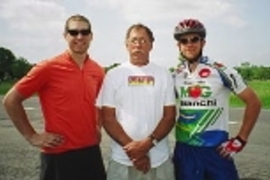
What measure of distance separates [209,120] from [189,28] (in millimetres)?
895

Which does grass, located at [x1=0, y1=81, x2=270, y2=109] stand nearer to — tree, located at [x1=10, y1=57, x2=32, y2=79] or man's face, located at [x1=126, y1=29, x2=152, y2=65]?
man's face, located at [x1=126, y1=29, x2=152, y2=65]

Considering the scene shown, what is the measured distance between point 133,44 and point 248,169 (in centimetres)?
526

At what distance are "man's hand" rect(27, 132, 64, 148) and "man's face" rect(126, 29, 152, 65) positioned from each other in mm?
982

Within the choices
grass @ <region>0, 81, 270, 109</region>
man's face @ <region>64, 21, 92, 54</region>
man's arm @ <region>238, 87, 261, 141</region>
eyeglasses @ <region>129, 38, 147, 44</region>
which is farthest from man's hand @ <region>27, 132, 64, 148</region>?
grass @ <region>0, 81, 270, 109</region>

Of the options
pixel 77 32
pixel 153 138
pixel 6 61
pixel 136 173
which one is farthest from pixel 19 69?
pixel 153 138

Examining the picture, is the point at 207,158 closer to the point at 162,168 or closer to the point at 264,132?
the point at 162,168

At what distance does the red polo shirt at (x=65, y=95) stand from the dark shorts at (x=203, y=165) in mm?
918

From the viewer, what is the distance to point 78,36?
4.64 meters

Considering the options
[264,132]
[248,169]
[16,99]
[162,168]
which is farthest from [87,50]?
[264,132]

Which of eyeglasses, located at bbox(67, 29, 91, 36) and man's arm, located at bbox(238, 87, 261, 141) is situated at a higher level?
eyeglasses, located at bbox(67, 29, 91, 36)

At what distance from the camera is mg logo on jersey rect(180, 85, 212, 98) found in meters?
4.58

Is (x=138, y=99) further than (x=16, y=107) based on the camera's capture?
No

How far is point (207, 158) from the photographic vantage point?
4594 mm

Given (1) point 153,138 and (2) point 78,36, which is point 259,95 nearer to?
(2) point 78,36
